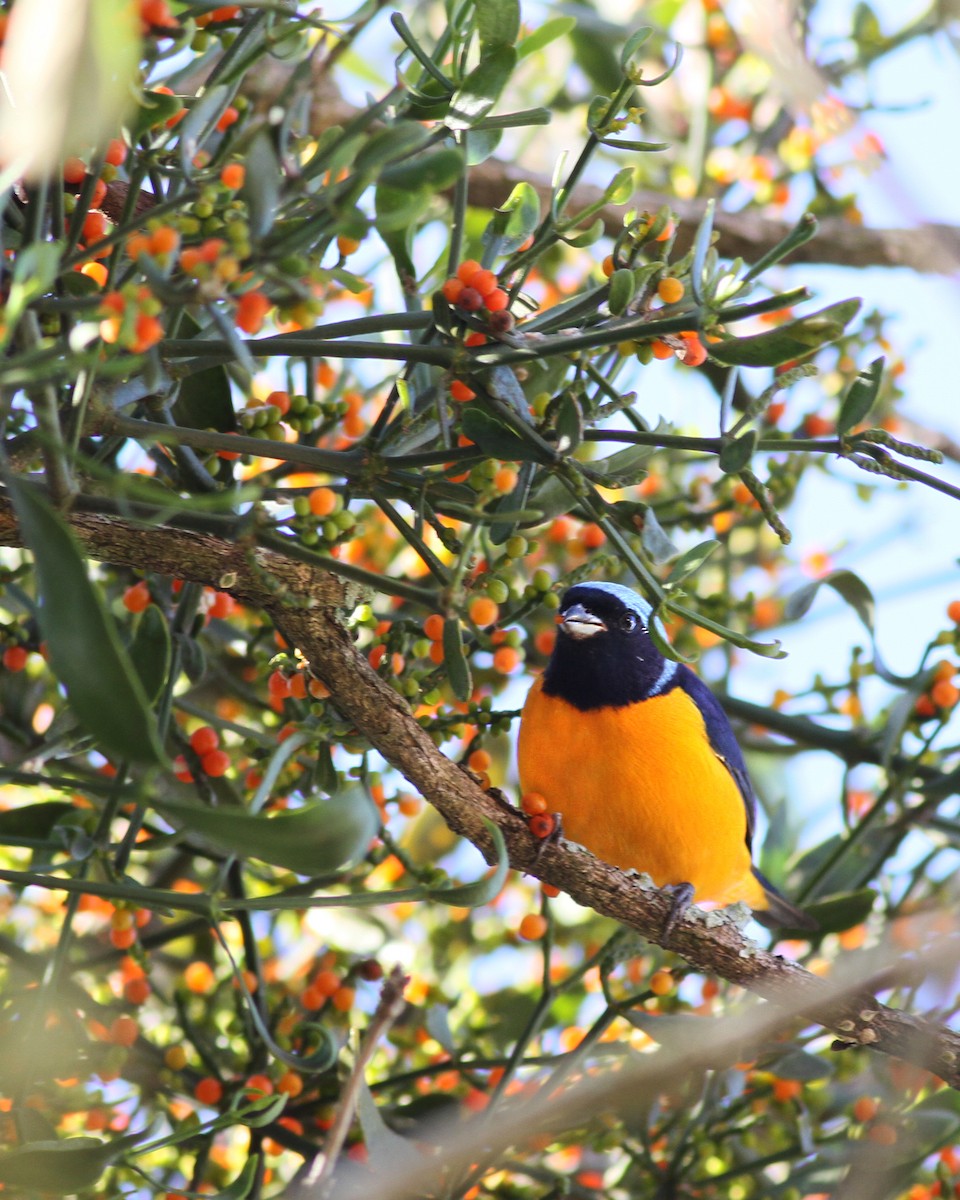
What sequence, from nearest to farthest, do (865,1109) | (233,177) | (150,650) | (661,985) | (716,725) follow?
(233,177), (150,650), (661,985), (865,1109), (716,725)

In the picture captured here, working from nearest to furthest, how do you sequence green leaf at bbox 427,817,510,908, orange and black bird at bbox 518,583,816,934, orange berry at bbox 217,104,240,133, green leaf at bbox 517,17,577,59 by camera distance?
green leaf at bbox 427,817,510,908 < green leaf at bbox 517,17,577,59 < orange berry at bbox 217,104,240,133 < orange and black bird at bbox 518,583,816,934

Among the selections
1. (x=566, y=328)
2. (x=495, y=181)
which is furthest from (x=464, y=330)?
(x=495, y=181)

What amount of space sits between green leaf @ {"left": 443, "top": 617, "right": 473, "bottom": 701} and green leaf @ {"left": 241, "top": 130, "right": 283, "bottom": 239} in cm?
65

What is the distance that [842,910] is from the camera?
9.34 ft

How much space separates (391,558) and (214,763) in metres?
1.12

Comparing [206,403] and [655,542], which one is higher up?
[206,403]

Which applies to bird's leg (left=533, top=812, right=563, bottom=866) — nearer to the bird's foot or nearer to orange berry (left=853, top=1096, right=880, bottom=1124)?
the bird's foot

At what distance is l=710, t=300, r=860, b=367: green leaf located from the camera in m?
1.50

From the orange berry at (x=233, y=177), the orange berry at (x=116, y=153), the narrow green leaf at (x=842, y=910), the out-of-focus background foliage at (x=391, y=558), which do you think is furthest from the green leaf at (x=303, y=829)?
the narrow green leaf at (x=842, y=910)

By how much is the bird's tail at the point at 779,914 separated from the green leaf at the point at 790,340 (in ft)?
5.55

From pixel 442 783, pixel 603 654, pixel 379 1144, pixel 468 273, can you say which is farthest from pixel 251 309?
pixel 603 654

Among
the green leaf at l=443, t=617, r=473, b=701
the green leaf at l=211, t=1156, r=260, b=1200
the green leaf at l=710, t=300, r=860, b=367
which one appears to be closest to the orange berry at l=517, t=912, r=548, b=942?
the green leaf at l=211, t=1156, r=260, b=1200

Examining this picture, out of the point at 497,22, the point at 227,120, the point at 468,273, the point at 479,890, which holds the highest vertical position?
the point at 227,120

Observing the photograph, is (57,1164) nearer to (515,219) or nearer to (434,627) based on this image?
(434,627)
